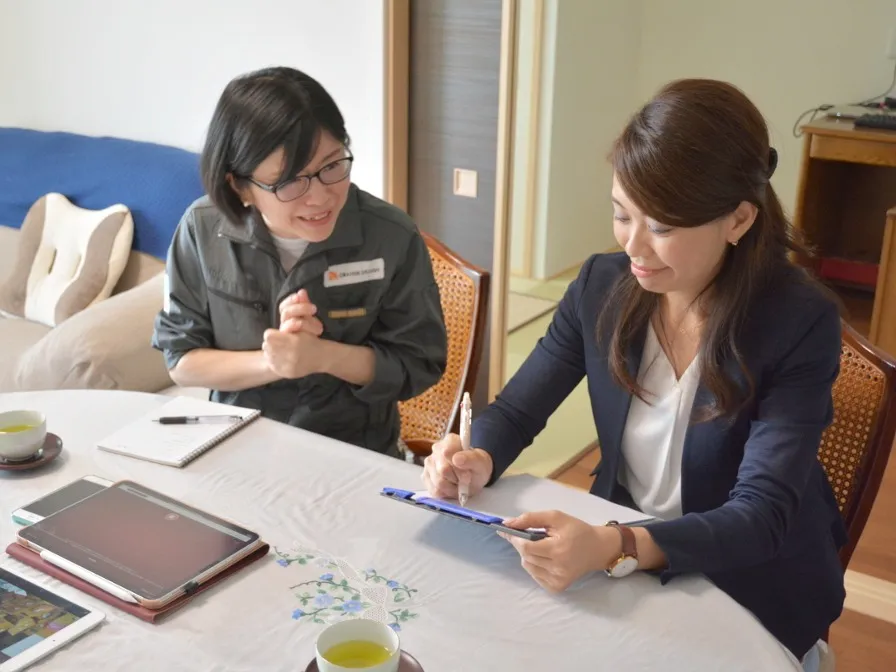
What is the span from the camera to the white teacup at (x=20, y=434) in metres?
1.38

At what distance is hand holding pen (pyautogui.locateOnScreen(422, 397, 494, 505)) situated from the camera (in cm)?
133

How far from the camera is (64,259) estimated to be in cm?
291

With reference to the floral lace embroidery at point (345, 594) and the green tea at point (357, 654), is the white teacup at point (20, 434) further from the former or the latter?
the green tea at point (357, 654)

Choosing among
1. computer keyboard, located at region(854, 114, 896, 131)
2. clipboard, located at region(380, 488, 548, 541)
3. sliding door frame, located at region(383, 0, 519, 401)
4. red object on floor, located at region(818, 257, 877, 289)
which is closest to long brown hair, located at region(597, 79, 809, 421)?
clipboard, located at region(380, 488, 548, 541)

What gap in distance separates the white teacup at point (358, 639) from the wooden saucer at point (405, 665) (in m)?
0.02

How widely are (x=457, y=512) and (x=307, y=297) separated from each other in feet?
1.74

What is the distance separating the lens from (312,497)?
135cm

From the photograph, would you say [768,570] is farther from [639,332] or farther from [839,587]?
[639,332]

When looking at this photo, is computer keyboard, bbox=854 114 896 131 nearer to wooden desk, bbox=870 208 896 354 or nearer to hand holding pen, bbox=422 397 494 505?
wooden desk, bbox=870 208 896 354

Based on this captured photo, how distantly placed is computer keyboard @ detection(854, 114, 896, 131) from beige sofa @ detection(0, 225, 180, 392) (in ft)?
8.96

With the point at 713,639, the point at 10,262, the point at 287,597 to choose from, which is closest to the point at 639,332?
the point at 713,639

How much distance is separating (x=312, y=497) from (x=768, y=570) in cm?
66

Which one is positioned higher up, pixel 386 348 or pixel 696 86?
pixel 696 86

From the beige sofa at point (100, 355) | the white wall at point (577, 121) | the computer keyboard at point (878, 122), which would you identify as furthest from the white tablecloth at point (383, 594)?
the computer keyboard at point (878, 122)
